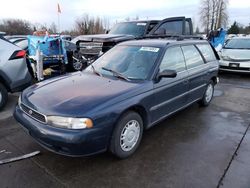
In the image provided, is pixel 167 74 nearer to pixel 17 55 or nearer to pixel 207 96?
pixel 207 96

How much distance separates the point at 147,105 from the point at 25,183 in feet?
5.98

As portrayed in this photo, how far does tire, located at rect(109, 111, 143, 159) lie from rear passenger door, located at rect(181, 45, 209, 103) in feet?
5.32

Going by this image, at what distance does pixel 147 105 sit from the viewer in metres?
3.33

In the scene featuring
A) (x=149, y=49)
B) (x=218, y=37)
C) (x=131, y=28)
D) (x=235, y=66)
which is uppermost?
(x=131, y=28)

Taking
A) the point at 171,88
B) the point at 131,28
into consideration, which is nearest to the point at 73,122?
the point at 171,88

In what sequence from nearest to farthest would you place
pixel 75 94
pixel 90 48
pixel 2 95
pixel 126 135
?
1. pixel 75 94
2. pixel 126 135
3. pixel 2 95
4. pixel 90 48

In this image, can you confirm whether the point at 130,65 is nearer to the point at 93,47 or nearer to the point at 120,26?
the point at 93,47

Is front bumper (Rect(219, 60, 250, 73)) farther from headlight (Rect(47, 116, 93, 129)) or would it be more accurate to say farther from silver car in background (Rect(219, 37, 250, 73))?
headlight (Rect(47, 116, 93, 129))

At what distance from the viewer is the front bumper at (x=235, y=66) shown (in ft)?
28.7

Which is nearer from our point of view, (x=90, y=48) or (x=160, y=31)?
(x=90, y=48)

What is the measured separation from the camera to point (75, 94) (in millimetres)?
2988

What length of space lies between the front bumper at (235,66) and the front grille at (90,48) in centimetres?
507

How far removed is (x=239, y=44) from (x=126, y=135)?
29.7 ft

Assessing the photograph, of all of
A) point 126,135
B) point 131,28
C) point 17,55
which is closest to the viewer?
point 126,135
